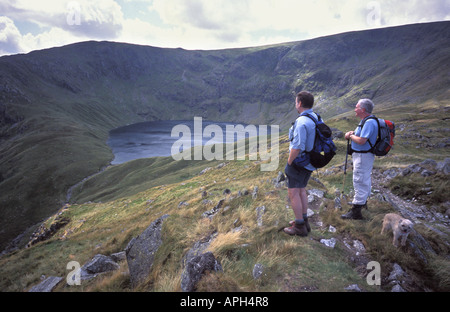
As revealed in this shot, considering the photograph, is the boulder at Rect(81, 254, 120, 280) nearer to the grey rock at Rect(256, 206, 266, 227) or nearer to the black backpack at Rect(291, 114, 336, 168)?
the grey rock at Rect(256, 206, 266, 227)

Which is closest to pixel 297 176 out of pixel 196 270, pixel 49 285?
pixel 196 270

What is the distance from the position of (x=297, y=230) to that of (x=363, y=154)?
3295 millimetres

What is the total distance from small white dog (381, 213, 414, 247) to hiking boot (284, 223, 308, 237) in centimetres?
217

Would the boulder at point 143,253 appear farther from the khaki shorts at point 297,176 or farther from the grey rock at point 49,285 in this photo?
the khaki shorts at point 297,176

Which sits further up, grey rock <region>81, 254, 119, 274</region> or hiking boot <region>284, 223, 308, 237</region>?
hiking boot <region>284, 223, 308, 237</region>

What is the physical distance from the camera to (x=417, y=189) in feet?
36.4

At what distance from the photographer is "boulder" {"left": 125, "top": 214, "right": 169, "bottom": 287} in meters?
6.14

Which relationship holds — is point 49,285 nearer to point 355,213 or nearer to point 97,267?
point 97,267

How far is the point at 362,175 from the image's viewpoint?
7102 mm

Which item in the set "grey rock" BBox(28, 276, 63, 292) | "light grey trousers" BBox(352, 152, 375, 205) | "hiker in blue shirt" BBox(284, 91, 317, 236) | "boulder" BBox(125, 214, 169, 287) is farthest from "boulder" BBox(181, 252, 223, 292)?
"grey rock" BBox(28, 276, 63, 292)

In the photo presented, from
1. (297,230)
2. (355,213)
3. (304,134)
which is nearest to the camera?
(304,134)

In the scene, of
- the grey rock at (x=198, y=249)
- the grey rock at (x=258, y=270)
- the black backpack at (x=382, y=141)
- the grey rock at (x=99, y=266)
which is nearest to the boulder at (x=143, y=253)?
the grey rock at (x=198, y=249)
